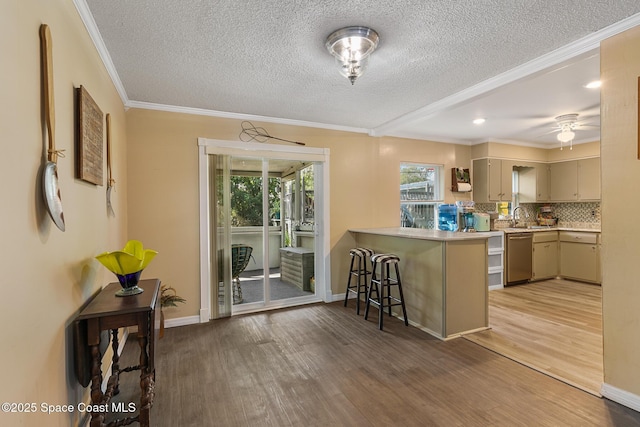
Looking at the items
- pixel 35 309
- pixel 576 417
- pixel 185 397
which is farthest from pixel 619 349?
pixel 35 309

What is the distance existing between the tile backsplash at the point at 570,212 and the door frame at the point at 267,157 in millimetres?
3123

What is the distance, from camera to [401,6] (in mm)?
1850

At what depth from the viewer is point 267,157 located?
3986 millimetres

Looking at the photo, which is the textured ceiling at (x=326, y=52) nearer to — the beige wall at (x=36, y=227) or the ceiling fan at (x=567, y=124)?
the ceiling fan at (x=567, y=124)

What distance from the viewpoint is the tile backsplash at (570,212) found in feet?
18.5

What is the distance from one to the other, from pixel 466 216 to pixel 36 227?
17.1 feet

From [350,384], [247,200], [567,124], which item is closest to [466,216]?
[567,124]

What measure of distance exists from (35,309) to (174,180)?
250cm

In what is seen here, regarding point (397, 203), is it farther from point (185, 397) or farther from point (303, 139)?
point (185, 397)

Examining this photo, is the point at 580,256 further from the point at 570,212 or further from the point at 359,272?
the point at 359,272

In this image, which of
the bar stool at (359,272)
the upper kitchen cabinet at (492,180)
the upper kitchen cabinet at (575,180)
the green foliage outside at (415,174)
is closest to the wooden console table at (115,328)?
the bar stool at (359,272)

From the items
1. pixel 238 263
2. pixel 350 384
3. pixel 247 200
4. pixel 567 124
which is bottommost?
pixel 350 384

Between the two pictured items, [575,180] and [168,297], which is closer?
[168,297]

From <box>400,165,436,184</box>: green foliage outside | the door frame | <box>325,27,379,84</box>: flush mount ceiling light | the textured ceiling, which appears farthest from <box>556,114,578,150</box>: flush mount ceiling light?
<box>325,27,379,84</box>: flush mount ceiling light
